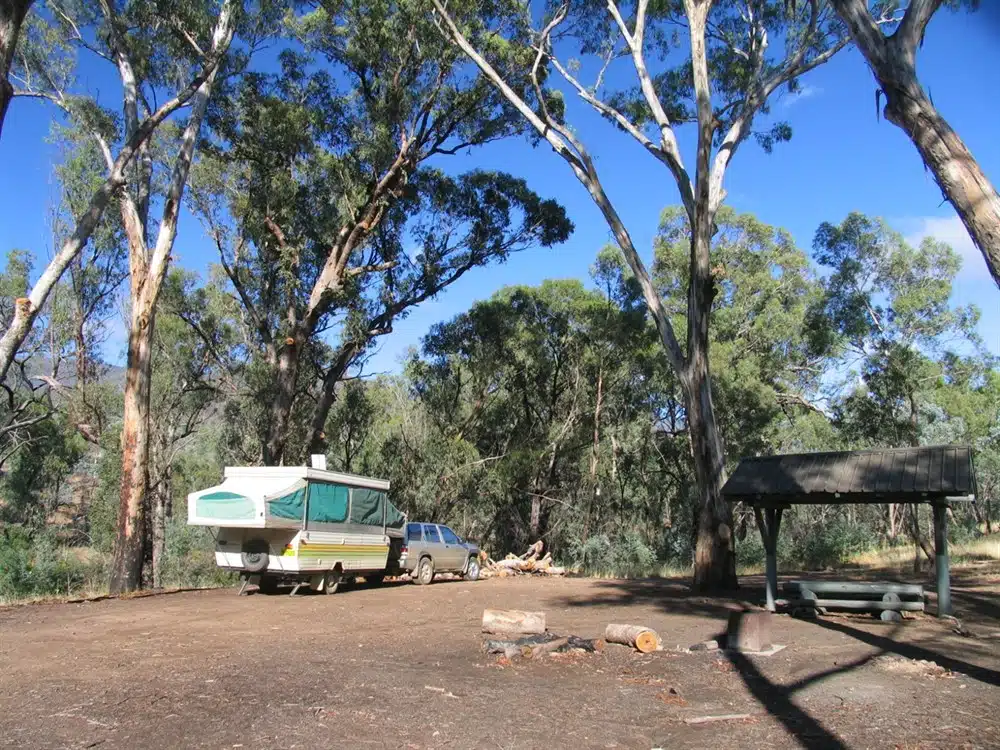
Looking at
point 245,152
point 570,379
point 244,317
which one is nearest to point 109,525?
point 244,317

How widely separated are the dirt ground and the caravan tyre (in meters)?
2.68

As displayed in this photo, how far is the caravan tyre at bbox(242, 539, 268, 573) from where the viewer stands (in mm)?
14695

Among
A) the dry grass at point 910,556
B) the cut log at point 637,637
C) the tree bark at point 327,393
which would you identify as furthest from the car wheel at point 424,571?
the dry grass at point 910,556

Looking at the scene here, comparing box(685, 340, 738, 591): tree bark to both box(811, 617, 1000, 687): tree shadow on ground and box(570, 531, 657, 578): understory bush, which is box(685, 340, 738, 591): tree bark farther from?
box(570, 531, 657, 578): understory bush

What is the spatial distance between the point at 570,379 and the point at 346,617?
74.0 feet

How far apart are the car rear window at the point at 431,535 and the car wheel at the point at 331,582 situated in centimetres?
386

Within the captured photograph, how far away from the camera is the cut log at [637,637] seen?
29.8ft

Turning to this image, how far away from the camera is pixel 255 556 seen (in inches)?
581

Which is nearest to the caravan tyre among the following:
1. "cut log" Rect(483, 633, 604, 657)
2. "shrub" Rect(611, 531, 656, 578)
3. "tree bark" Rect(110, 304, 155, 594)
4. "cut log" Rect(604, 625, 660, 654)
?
"tree bark" Rect(110, 304, 155, 594)

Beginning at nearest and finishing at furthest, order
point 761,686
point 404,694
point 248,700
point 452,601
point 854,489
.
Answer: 1. point 248,700
2. point 404,694
3. point 761,686
4. point 854,489
5. point 452,601

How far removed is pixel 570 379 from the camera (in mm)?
33812

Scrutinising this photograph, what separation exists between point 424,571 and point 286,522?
5979 mm

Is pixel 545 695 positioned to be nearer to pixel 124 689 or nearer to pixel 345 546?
pixel 124 689

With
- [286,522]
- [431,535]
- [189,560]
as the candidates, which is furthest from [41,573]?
[431,535]
